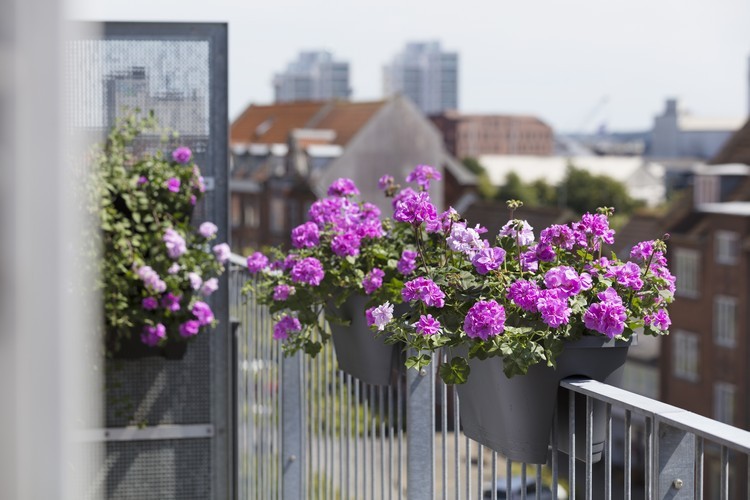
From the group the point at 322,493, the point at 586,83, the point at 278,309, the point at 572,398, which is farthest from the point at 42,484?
the point at 586,83

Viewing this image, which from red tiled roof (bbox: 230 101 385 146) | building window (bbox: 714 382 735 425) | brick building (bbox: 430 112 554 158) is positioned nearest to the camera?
building window (bbox: 714 382 735 425)

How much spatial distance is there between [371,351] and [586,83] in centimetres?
9869

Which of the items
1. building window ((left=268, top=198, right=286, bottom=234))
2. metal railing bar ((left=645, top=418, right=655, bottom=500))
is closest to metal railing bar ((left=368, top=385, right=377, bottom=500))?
metal railing bar ((left=645, top=418, right=655, bottom=500))

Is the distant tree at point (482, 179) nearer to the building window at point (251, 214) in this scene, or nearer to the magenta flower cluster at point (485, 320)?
the building window at point (251, 214)

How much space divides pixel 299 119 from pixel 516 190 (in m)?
18.8

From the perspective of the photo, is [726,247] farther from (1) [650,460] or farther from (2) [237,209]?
(1) [650,460]

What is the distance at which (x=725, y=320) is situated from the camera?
109 ft

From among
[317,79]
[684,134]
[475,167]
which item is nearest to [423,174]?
[475,167]

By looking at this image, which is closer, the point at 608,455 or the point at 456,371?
the point at 608,455

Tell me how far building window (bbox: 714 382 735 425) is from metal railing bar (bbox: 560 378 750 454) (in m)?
32.8

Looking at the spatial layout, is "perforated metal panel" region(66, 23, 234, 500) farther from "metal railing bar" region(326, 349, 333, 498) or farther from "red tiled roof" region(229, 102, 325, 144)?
"red tiled roof" region(229, 102, 325, 144)

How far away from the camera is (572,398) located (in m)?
1.69

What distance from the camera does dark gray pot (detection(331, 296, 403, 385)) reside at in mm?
2381

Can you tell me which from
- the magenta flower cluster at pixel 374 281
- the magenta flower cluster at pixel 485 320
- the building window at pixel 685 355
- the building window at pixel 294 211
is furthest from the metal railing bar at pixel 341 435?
the building window at pixel 294 211
